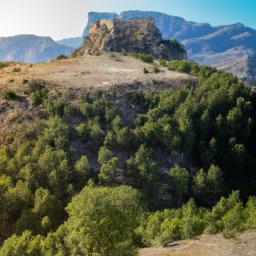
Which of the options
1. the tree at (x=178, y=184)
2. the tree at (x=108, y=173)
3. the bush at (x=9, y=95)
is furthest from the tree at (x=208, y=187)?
the bush at (x=9, y=95)

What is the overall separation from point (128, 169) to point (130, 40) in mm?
79871

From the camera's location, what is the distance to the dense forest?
132 feet

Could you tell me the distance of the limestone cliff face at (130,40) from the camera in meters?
138

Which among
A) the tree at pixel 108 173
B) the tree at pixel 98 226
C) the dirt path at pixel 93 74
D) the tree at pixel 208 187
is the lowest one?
the tree at pixel 208 187

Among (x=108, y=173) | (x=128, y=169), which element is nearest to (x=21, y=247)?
(x=108, y=173)

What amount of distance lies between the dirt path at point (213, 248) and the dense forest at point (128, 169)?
5.34 feet

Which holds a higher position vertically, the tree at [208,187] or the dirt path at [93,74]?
the dirt path at [93,74]

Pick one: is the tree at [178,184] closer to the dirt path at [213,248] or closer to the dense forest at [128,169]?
the dense forest at [128,169]

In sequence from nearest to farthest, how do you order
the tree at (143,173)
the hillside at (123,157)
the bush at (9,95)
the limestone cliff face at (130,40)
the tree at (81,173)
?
the hillside at (123,157)
the tree at (81,173)
the tree at (143,173)
the bush at (9,95)
the limestone cliff face at (130,40)

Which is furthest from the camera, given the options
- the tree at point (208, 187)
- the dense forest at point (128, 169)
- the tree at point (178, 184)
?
the tree at point (208, 187)

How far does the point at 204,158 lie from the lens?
7544 cm

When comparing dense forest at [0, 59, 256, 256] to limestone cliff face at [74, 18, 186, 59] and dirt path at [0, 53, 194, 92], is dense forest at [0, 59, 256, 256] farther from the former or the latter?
limestone cliff face at [74, 18, 186, 59]

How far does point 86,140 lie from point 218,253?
3575cm

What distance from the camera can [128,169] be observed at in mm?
66875
